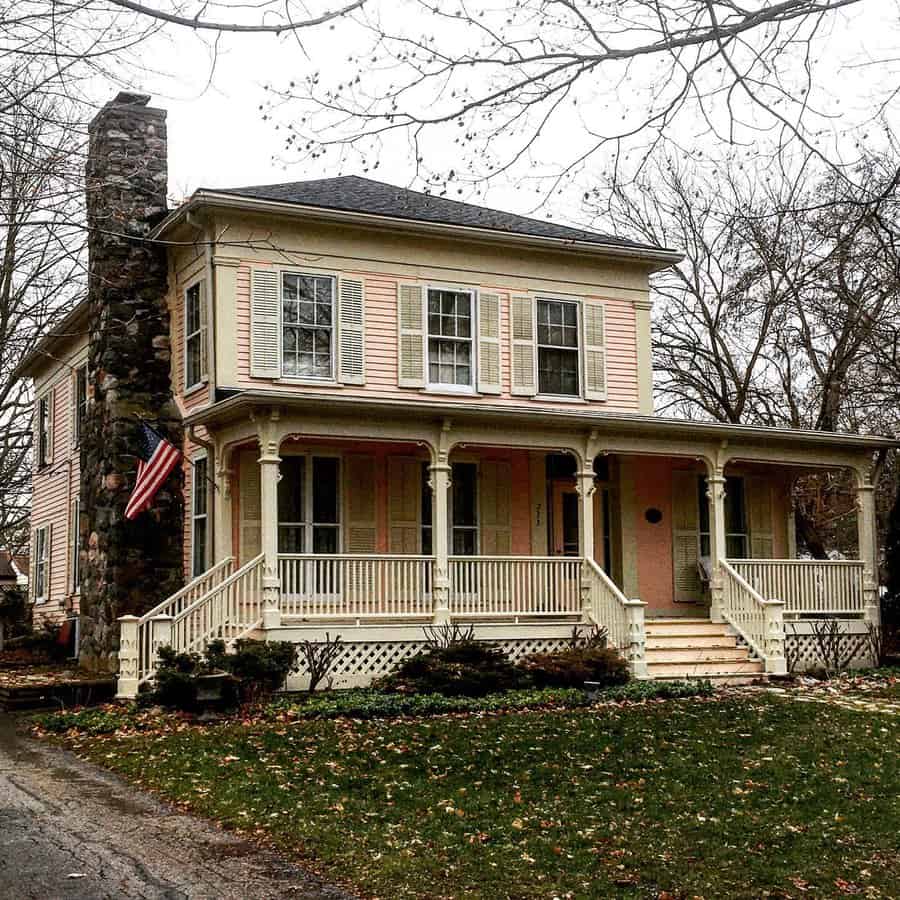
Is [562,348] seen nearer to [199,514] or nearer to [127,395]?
[199,514]

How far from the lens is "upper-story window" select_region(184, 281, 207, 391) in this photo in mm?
18344

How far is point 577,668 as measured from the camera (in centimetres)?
1608

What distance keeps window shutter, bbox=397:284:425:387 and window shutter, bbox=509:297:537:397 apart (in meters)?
1.53

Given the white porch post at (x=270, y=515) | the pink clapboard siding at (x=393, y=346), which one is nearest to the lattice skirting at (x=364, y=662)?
the white porch post at (x=270, y=515)

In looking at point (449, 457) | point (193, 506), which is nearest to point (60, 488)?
point (193, 506)

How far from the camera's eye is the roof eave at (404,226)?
57.5 feet

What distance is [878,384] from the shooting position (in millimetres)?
25172

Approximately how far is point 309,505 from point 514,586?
3.12 metres

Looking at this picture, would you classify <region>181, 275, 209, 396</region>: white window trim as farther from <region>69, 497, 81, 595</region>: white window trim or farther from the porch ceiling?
<region>69, 497, 81, 595</region>: white window trim

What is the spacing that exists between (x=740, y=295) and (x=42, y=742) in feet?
63.5

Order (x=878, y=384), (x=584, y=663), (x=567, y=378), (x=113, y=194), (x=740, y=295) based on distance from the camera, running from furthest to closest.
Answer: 1. (x=740, y=295)
2. (x=878, y=384)
3. (x=567, y=378)
4. (x=113, y=194)
5. (x=584, y=663)

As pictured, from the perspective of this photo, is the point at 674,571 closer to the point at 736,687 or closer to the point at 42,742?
the point at 736,687

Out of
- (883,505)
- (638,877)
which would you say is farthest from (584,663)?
(883,505)

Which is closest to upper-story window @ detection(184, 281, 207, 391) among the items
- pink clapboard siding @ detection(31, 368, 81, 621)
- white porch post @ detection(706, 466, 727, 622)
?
pink clapboard siding @ detection(31, 368, 81, 621)
